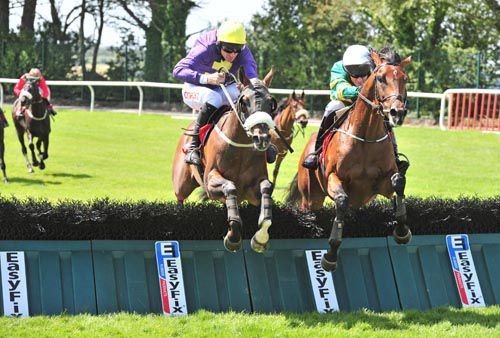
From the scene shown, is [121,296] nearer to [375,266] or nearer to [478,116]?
[375,266]

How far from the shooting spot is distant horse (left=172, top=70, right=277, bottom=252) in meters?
6.38

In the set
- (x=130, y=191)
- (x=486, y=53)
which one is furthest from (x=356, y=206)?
(x=486, y=53)

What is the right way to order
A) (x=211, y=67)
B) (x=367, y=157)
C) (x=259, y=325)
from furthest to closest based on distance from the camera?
(x=211, y=67), (x=367, y=157), (x=259, y=325)

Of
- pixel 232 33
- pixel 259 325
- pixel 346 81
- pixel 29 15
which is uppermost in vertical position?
pixel 29 15

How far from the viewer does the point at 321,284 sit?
265 inches

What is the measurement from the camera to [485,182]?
13734 mm

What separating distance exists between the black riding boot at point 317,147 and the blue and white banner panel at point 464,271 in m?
1.55

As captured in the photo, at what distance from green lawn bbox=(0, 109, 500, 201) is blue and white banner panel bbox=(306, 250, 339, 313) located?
3892mm

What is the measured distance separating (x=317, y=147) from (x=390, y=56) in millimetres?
1608

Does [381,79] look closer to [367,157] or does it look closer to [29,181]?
[367,157]

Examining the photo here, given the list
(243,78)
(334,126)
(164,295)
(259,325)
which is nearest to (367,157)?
(334,126)

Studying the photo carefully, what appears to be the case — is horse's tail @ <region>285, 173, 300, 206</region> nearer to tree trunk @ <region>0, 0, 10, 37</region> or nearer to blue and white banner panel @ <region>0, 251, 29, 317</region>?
blue and white banner panel @ <region>0, 251, 29, 317</region>

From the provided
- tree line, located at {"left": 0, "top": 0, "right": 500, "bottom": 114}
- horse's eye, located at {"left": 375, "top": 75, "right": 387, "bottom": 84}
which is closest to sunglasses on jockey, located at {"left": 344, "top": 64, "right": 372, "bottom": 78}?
horse's eye, located at {"left": 375, "top": 75, "right": 387, "bottom": 84}

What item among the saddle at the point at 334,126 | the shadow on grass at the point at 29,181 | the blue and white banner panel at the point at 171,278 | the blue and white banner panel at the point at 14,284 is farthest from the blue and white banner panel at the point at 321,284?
the shadow on grass at the point at 29,181
